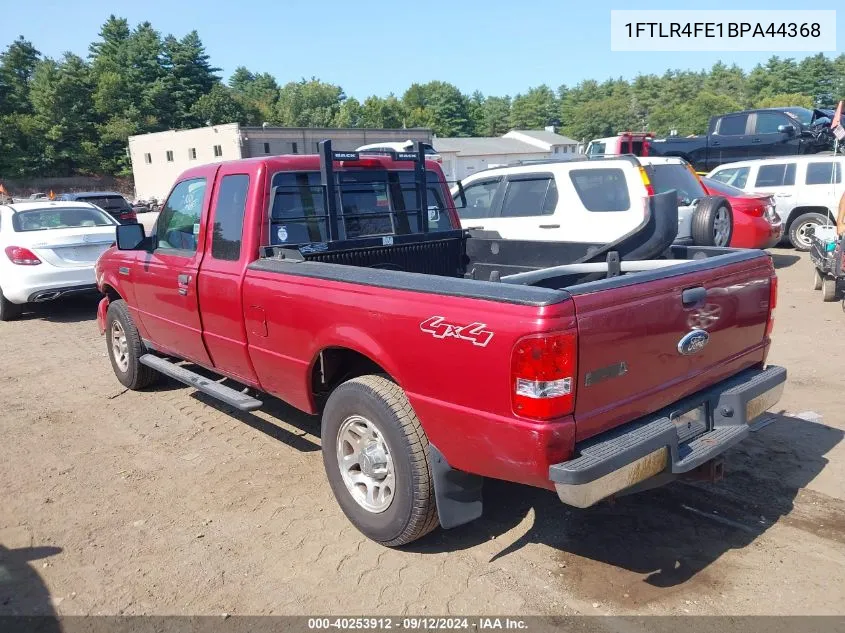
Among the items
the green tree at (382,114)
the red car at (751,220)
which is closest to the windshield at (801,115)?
the red car at (751,220)

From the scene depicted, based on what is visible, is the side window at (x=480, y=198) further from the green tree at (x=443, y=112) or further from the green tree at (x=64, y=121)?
the green tree at (x=443, y=112)

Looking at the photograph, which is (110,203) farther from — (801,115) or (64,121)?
(64,121)

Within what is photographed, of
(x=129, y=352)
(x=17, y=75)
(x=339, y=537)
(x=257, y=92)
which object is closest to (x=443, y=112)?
(x=257, y=92)

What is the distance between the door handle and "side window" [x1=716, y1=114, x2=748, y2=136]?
1639 cm

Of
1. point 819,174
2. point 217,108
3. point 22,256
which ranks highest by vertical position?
point 217,108

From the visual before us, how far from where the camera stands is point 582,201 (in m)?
7.95

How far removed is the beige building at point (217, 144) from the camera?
51375mm

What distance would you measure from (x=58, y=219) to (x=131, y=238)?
223 inches

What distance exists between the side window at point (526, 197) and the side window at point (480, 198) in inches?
11.1

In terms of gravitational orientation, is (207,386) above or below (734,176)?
below

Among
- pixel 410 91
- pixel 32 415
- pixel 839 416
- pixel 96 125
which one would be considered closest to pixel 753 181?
Result: pixel 839 416

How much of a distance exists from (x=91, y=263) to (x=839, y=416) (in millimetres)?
8894

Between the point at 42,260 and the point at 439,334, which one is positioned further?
the point at 42,260

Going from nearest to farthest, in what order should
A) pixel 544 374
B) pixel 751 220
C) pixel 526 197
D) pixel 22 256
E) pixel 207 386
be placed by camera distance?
1. pixel 544 374
2. pixel 207 386
3. pixel 526 197
4. pixel 22 256
5. pixel 751 220
